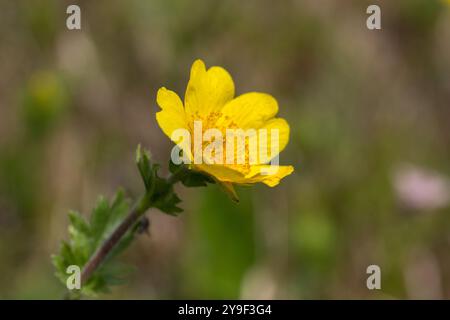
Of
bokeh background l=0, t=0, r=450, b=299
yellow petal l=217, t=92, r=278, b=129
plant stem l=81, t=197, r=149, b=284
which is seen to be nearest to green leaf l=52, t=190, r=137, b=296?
plant stem l=81, t=197, r=149, b=284

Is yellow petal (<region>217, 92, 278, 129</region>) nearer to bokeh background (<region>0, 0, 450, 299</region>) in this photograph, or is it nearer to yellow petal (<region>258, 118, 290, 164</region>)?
yellow petal (<region>258, 118, 290, 164</region>)

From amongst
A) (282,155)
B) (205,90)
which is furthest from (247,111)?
(282,155)

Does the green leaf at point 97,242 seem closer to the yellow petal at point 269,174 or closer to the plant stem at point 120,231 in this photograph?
the plant stem at point 120,231

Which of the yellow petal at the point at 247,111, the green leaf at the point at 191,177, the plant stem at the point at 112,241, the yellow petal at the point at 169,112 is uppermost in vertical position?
the yellow petal at the point at 247,111

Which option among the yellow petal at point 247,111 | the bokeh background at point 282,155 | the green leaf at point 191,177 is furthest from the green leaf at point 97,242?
the bokeh background at point 282,155

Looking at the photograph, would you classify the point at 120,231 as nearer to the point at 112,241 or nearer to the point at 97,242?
the point at 112,241

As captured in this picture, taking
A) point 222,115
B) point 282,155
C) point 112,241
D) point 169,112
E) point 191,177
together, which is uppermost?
point 282,155
